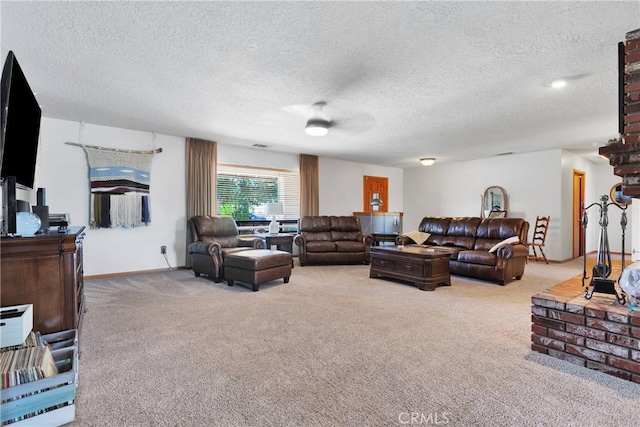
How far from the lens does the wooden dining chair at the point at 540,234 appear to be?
6.22 meters

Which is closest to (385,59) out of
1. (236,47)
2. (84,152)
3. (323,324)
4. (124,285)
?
(236,47)

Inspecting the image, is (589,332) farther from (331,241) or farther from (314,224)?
(314,224)

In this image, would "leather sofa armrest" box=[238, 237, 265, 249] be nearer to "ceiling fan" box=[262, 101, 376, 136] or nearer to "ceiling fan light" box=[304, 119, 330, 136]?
"ceiling fan" box=[262, 101, 376, 136]

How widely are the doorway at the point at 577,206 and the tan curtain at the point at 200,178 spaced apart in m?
7.41

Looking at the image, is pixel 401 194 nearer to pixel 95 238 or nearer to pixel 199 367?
pixel 95 238

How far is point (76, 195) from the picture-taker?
452 centimetres

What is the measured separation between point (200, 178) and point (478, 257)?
15.1ft

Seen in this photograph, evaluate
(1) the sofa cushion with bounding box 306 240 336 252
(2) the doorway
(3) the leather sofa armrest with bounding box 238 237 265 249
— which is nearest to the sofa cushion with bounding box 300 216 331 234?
(1) the sofa cushion with bounding box 306 240 336 252

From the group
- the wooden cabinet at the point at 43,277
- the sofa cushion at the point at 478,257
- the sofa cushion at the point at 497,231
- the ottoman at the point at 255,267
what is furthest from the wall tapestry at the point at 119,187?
the sofa cushion at the point at 497,231

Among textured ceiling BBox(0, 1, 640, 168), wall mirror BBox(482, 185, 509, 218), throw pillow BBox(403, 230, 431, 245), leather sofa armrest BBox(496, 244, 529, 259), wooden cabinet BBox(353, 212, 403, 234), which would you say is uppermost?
textured ceiling BBox(0, 1, 640, 168)

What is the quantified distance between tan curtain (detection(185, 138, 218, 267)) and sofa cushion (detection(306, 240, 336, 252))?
1831 millimetres

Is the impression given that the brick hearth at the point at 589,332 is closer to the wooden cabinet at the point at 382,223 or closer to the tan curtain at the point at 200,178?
the wooden cabinet at the point at 382,223

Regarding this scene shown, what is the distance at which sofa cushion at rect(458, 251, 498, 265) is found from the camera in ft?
14.4

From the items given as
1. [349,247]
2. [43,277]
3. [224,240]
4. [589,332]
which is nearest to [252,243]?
[224,240]
